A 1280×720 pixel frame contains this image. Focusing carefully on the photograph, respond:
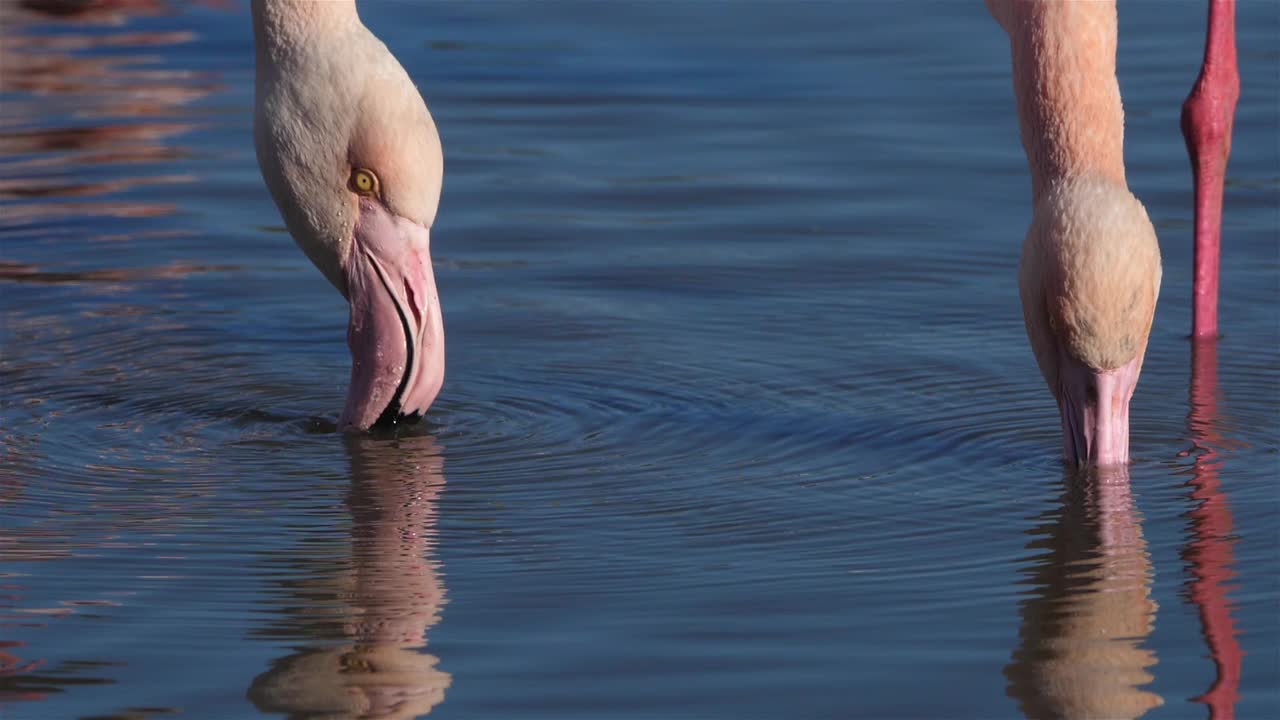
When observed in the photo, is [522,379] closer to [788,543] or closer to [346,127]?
[346,127]

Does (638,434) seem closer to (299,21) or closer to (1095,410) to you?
(1095,410)

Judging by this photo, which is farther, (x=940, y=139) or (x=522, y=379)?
(x=940, y=139)

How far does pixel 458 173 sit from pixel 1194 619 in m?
4.68

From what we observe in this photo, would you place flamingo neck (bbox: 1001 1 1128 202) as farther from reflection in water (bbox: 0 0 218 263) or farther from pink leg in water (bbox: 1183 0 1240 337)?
reflection in water (bbox: 0 0 218 263)

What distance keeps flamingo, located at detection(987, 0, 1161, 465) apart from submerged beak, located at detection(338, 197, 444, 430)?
56.6 inches

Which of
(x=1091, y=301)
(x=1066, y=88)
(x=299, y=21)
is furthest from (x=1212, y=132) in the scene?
(x=299, y=21)

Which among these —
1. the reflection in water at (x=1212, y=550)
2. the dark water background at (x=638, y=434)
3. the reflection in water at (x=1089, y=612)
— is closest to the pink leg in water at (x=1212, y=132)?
the dark water background at (x=638, y=434)

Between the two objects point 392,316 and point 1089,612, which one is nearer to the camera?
point 1089,612

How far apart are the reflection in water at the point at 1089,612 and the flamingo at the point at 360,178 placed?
5.28ft

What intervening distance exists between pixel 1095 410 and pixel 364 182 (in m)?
1.80

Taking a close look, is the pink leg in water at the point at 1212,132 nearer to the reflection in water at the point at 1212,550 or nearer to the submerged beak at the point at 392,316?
the reflection in water at the point at 1212,550

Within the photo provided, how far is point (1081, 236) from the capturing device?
5.12 meters

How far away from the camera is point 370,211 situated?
18.3 ft

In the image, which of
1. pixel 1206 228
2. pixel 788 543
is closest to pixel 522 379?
pixel 788 543
